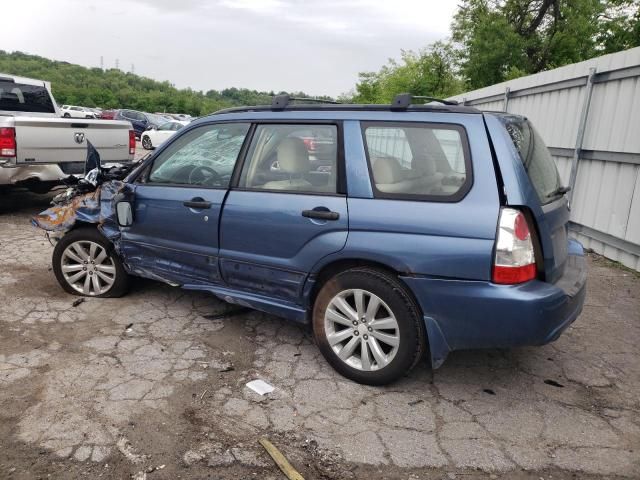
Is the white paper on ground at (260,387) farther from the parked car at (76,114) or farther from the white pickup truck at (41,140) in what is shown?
the parked car at (76,114)

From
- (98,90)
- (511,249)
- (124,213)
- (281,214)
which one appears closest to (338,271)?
(281,214)

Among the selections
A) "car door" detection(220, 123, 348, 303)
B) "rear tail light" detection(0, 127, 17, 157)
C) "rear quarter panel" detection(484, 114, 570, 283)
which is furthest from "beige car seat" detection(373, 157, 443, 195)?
"rear tail light" detection(0, 127, 17, 157)

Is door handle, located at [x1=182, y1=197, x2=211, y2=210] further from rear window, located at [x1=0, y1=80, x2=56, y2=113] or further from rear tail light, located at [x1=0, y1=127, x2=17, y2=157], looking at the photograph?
rear window, located at [x1=0, y1=80, x2=56, y2=113]

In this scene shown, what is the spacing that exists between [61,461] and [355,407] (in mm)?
1515

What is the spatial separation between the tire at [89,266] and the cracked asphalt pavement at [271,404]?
7.8 inches

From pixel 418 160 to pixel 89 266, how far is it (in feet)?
9.87

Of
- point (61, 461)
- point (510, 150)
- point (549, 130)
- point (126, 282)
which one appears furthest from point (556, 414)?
point (549, 130)

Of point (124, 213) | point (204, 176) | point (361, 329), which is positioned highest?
point (204, 176)

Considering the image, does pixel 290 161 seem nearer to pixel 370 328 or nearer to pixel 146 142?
pixel 370 328

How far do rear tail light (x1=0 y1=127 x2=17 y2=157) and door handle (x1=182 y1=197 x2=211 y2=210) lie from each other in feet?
12.3

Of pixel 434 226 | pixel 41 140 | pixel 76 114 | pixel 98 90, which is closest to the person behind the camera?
pixel 434 226

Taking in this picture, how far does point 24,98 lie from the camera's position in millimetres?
8047

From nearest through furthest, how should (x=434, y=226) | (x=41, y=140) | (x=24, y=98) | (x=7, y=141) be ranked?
(x=434, y=226), (x=7, y=141), (x=41, y=140), (x=24, y=98)

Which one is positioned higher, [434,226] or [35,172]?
[434,226]
